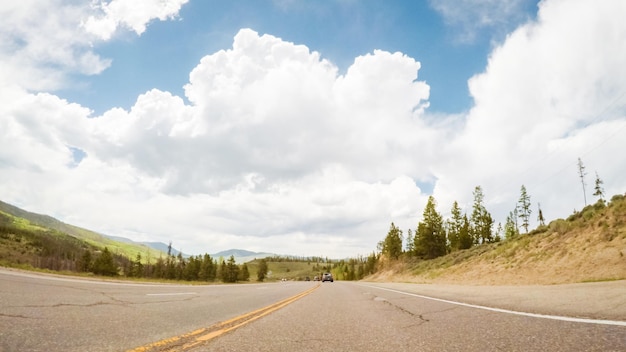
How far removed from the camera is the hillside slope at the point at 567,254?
21422mm

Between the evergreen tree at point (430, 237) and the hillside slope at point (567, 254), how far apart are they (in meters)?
38.0

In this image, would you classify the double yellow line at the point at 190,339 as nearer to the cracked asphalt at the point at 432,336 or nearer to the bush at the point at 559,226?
the cracked asphalt at the point at 432,336

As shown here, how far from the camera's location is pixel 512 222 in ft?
375

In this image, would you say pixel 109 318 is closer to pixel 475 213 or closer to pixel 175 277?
pixel 475 213

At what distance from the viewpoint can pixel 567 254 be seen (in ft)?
85.6

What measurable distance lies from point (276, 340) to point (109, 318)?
3116 millimetres

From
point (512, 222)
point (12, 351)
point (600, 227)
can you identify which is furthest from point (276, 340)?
point (512, 222)

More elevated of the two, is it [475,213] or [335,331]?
[475,213]

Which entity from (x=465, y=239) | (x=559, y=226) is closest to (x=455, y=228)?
(x=465, y=239)

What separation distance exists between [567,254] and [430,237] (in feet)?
174

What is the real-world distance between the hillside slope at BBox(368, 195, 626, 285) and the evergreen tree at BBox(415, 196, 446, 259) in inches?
1495

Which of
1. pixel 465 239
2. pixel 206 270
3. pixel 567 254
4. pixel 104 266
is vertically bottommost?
pixel 206 270

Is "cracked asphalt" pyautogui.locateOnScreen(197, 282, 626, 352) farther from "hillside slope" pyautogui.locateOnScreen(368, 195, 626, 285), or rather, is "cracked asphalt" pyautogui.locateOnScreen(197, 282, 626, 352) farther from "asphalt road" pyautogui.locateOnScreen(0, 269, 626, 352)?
"hillside slope" pyautogui.locateOnScreen(368, 195, 626, 285)

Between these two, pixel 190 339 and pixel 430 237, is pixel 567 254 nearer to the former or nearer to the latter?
pixel 190 339
